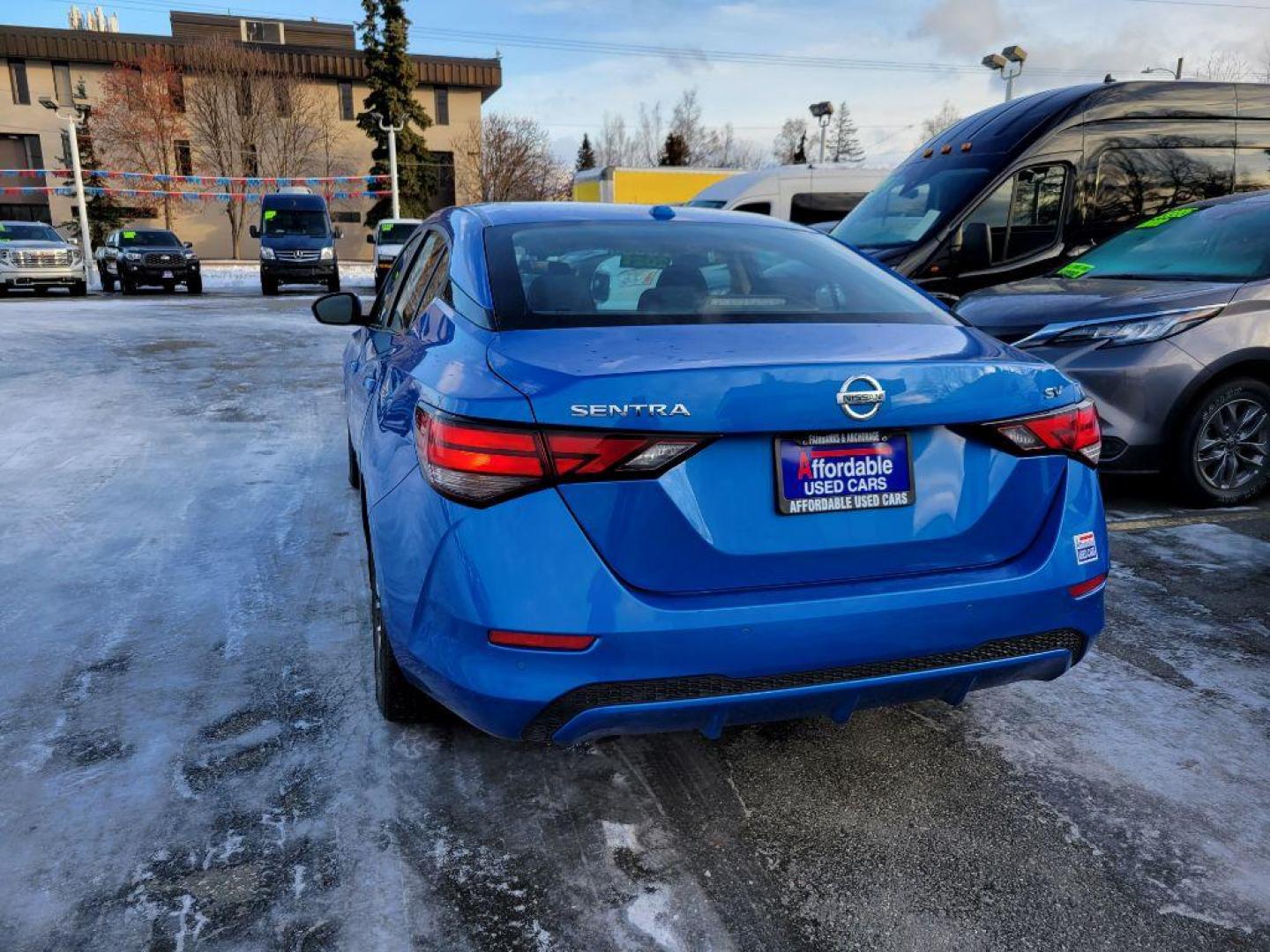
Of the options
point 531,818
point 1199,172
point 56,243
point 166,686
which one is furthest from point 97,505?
point 56,243

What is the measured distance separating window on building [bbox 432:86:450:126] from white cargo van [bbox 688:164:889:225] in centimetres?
3721

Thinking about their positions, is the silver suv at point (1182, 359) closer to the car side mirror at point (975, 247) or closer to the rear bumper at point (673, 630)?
the car side mirror at point (975, 247)

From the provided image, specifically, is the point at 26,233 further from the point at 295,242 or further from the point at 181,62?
the point at 181,62

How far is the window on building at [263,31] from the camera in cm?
5455

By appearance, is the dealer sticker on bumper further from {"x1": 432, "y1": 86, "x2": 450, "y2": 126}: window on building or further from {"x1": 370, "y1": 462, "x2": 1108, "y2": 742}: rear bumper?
{"x1": 432, "y1": 86, "x2": 450, "y2": 126}: window on building

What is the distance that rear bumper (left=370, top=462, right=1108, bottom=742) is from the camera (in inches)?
80.0

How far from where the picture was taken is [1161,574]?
4281 millimetres

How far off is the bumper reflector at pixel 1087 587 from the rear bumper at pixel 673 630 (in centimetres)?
2

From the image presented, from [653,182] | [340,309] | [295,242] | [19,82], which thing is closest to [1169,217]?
[340,309]

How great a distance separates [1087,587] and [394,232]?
972 inches

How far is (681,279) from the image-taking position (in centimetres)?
282

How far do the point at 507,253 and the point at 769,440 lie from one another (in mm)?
1225

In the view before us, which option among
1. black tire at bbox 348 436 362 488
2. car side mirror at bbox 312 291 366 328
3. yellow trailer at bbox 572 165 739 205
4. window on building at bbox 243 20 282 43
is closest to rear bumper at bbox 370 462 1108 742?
car side mirror at bbox 312 291 366 328

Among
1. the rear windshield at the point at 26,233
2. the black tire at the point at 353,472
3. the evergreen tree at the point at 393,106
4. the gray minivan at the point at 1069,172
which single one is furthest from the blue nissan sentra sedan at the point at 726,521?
the evergreen tree at the point at 393,106
